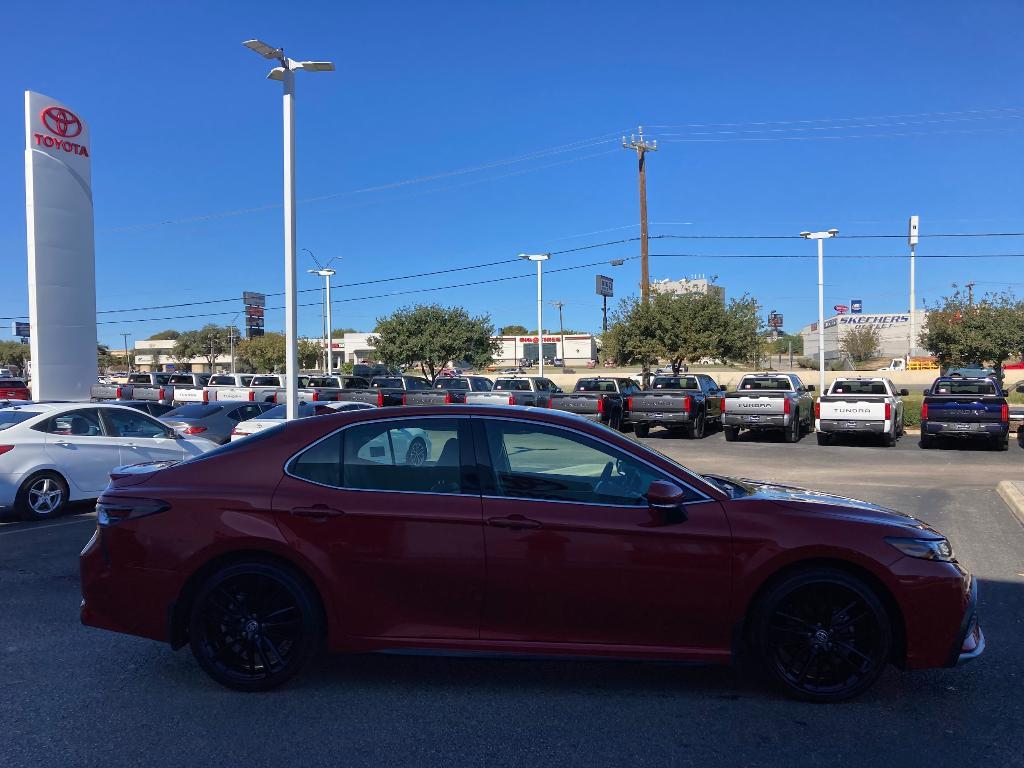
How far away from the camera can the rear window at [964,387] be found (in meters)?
20.1

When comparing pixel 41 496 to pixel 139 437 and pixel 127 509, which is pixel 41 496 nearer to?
pixel 139 437

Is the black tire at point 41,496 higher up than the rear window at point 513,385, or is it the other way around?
the rear window at point 513,385

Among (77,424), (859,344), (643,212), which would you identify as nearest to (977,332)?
(643,212)

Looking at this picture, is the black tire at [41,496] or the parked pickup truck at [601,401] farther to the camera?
the parked pickup truck at [601,401]

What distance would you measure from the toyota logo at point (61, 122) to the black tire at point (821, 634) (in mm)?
28745

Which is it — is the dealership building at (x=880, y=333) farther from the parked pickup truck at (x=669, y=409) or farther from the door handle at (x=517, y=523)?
the door handle at (x=517, y=523)

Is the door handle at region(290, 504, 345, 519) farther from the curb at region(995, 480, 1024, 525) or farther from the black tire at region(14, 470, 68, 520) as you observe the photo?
the curb at region(995, 480, 1024, 525)

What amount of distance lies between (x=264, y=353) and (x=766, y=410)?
67.8 m

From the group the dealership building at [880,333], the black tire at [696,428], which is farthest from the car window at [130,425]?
the dealership building at [880,333]

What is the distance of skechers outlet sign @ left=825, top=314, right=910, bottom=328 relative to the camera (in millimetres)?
102875

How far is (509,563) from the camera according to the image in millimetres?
4301

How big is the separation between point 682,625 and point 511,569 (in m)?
0.95

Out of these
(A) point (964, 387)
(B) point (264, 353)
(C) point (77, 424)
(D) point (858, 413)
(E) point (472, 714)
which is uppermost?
(B) point (264, 353)

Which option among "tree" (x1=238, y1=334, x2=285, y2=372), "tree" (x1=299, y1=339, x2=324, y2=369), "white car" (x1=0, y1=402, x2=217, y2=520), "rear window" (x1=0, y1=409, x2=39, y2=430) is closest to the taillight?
"white car" (x1=0, y1=402, x2=217, y2=520)
